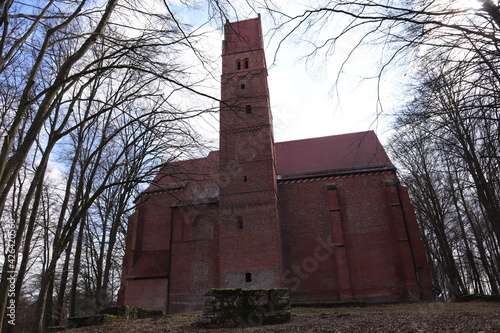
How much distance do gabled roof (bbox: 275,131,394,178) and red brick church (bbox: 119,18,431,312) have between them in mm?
124

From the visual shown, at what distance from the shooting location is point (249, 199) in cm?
1944

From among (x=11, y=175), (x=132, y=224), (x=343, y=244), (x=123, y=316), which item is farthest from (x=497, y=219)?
(x=132, y=224)

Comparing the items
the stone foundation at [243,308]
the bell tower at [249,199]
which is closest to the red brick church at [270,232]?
the bell tower at [249,199]

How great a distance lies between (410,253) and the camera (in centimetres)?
1902

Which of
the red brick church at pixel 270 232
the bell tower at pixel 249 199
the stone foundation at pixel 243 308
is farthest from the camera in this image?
the red brick church at pixel 270 232

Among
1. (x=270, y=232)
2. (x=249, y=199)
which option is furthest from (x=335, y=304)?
(x=249, y=199)

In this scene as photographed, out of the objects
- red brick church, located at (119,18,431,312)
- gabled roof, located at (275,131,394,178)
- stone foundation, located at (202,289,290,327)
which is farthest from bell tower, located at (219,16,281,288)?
stone foundation, located at (202,289,290,327)

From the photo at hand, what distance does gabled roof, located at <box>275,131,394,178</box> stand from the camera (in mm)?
22516

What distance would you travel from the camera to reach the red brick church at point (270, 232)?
18.7 m

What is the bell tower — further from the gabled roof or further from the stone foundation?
the stone foundation

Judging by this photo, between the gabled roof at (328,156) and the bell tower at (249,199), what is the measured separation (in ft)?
11.9

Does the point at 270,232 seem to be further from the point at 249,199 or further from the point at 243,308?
the point at 243,308

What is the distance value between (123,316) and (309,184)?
1375 centimetres

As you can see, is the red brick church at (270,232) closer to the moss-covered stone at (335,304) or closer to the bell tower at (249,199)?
the bell tower at (249,199)
